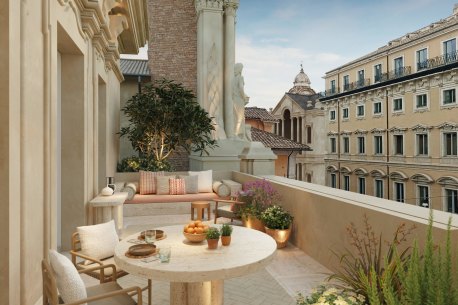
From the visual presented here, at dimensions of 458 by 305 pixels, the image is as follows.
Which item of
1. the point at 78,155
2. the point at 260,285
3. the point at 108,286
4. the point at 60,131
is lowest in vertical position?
the point at 260,285

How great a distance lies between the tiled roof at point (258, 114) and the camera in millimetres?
23236

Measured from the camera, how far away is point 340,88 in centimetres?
2934

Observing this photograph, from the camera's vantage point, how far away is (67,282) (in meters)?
2.29

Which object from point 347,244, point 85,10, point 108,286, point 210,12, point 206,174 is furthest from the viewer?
point 210,12

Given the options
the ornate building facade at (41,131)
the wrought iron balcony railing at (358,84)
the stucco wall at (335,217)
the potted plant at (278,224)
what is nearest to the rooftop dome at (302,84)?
the wrought iron balcony railing at (358,84)

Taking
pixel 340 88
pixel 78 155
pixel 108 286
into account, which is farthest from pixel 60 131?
pixel 340 88

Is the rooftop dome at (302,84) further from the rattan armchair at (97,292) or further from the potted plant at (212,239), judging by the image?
the rattan armchair at (97,292)

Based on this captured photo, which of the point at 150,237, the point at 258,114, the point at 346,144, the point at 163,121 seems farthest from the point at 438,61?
the point at 150,237

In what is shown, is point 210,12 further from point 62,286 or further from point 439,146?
point 439,146

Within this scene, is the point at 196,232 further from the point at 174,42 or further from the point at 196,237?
the point at 174,42

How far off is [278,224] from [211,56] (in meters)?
8.59

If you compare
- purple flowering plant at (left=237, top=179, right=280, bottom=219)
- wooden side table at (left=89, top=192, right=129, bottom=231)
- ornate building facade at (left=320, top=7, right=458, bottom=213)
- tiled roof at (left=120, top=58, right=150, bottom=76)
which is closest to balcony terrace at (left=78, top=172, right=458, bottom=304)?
purple flowering plant at (left=237, top=179, right=280, bottom=219)

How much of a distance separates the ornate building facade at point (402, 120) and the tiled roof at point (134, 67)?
15762mm

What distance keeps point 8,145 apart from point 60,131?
293cm
